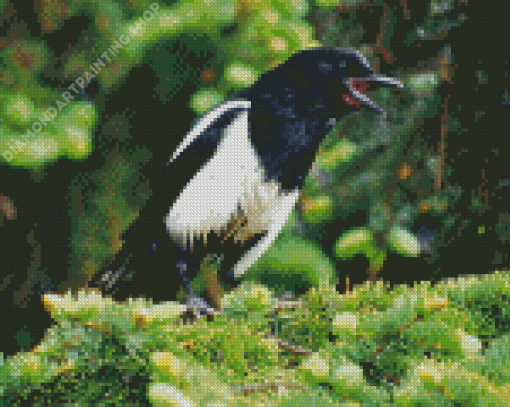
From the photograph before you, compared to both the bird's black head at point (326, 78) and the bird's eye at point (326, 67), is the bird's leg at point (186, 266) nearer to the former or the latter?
the bird's black head at point (326, 78)

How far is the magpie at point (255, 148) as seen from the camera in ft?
6.47

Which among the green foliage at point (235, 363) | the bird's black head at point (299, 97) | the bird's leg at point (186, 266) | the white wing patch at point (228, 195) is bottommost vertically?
the bird's leg at point (186, 266)

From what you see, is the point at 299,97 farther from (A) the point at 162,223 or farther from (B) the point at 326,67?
Answer: (A) the point at 162,223

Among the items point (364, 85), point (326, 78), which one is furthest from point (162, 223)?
point (364, 85)

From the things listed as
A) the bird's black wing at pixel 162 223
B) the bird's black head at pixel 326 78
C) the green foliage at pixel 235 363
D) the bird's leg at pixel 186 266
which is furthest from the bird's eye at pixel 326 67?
the green foliage at pixel 235 363

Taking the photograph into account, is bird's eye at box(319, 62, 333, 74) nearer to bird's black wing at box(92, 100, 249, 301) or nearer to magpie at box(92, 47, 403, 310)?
magpie at box(92, 47, 403, 310)

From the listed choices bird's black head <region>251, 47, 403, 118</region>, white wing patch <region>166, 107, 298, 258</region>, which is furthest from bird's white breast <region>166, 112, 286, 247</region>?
bird's black head <region>251, 47, 403, 118</region>

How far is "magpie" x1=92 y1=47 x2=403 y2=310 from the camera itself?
77.6 inches

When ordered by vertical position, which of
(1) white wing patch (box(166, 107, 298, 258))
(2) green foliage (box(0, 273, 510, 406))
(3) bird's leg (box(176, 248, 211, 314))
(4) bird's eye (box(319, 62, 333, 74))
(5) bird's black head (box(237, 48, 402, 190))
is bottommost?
(3) bird's leg (box(176, 248, 211, 314))

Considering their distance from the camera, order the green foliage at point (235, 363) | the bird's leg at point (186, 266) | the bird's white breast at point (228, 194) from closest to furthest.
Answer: the green foliage at point (235, 363)
the bird's white breast at point (228, 194)
the bird's leg at point (186, 266)

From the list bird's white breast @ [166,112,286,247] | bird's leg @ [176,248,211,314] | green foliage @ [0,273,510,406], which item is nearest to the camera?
green foliage @ [0,273,510,406]

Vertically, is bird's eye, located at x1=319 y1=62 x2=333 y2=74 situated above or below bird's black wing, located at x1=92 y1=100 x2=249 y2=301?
above

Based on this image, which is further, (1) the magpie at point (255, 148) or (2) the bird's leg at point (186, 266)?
(2) the bird's leg at point (186, 266)

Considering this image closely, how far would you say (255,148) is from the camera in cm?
198
